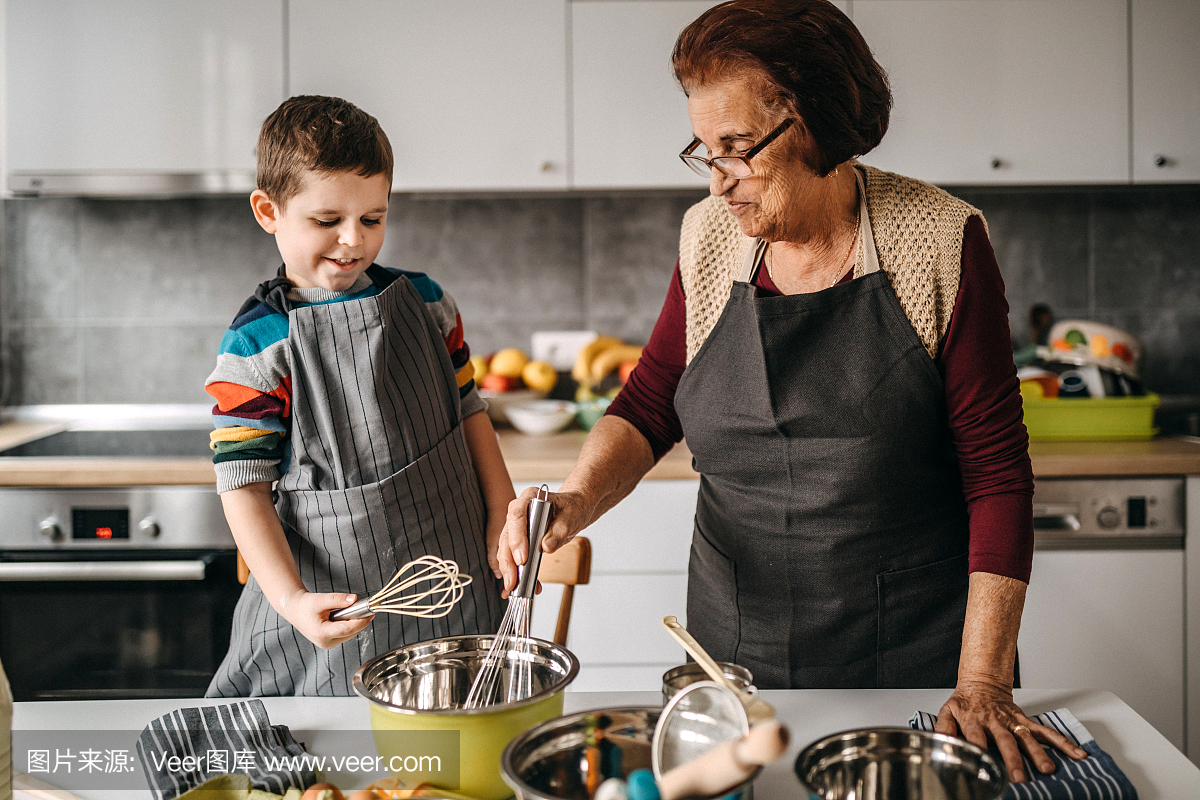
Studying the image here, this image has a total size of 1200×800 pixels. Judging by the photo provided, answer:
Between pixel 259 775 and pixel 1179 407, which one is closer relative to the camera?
pixel 259 775

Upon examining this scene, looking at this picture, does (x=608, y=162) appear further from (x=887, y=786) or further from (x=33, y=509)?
(x=887, y=786)

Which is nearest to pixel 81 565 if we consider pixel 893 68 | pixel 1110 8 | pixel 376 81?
pixel 376 81

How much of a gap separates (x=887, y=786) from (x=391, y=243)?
1998 millimetres

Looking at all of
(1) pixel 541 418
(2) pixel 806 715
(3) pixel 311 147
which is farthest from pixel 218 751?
(1) pixel 541 418

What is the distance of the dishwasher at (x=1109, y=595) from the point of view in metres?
1.82

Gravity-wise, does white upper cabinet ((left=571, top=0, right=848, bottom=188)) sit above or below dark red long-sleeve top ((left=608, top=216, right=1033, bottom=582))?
above

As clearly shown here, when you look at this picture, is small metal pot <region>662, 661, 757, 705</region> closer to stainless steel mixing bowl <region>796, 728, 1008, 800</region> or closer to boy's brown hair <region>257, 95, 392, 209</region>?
stainless steel mixing bowl <region>796, 728, 1008, 800</region>

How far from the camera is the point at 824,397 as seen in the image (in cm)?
105

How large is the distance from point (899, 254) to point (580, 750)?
650 millimetres

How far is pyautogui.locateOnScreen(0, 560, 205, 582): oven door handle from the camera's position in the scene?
69.9 inches

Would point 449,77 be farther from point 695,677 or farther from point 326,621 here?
point 695,677

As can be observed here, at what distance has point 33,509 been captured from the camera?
181cm

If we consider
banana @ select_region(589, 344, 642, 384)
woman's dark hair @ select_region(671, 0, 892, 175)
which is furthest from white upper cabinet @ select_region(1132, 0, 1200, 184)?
woman's dark hair @ select_region(671, 0, 892, 175)

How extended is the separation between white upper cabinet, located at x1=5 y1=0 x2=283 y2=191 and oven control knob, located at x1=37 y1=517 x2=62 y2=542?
78cm
